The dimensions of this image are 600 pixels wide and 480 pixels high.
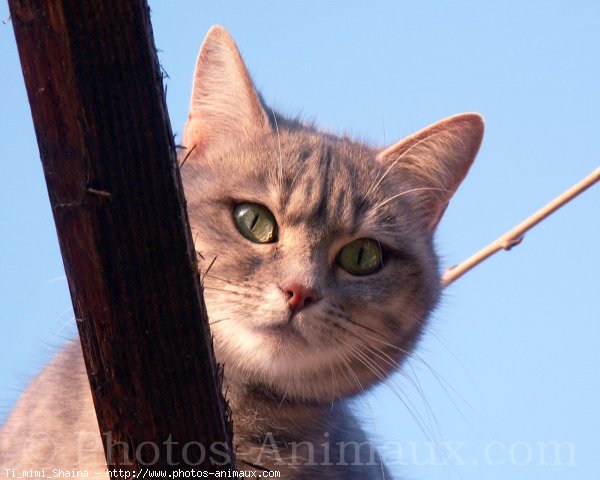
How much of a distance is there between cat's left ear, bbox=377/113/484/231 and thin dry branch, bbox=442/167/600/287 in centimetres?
46

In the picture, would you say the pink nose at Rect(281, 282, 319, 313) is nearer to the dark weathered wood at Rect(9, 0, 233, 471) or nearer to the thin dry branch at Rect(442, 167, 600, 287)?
the thin dry branch at Rect(442, 167, 600, 287)

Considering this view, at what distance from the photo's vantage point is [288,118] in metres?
3.17

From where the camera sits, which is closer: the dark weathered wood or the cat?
the dark weathered wood

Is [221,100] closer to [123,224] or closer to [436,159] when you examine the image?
[436,159]

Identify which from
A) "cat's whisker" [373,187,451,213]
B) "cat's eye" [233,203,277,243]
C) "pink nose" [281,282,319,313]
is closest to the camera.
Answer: "pink nose" [281,282,319,313]

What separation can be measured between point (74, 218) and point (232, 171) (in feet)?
4.63

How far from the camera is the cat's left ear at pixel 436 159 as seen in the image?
2914mm

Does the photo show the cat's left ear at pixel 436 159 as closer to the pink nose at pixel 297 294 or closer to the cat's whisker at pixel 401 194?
the cat's whisker at pixel 401 194

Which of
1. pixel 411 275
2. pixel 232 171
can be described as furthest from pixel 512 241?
pixel 232 171

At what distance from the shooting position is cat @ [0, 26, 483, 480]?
2156mm

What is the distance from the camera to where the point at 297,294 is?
2.11 meters

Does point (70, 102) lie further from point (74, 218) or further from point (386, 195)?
point (386, 195)

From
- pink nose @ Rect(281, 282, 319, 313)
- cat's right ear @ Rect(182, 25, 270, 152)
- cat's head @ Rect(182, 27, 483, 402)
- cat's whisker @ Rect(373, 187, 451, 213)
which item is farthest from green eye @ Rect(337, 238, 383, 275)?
cat's right ear @ Rect(182, 25, 270, 152)

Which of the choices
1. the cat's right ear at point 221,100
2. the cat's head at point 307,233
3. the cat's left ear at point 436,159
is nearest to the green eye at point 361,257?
the cat's head at point 307,233
